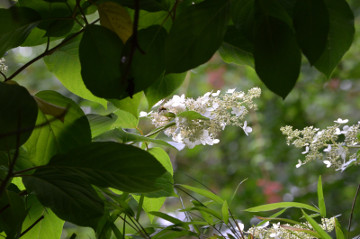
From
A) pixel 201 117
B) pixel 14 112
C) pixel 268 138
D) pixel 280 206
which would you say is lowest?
pixel 268 138

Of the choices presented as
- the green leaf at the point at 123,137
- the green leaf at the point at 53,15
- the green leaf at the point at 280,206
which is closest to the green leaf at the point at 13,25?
the green leaf at the point at 53,15

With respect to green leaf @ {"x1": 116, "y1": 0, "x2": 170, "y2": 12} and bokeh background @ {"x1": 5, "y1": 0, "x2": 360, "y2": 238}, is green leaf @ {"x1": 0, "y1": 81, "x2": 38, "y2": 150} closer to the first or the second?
green leaf @ {"x1": 116, "y1": 0, "x2": 170, "y2": 12}

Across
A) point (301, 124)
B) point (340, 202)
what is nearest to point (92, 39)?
point (340, 202)

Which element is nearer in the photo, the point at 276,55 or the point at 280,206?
the point at 276,55

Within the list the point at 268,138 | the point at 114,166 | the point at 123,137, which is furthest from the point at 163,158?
the point at 268,138

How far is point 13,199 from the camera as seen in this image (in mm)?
242

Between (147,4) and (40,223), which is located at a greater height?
(147,4)

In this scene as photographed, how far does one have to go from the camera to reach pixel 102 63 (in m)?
0.22

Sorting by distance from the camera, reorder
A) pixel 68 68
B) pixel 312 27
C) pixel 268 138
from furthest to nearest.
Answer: pixel 268 138 < pixel 68 68 < pixel 312 27

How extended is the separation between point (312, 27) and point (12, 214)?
7.4 inches

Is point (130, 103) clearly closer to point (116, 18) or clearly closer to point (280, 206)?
point (116, 18)

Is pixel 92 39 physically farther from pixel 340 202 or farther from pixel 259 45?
pixel 340 202

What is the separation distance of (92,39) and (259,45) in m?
0.09

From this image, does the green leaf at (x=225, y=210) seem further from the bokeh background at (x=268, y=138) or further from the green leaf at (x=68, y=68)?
the bokeh background at (x=268, y=138)
